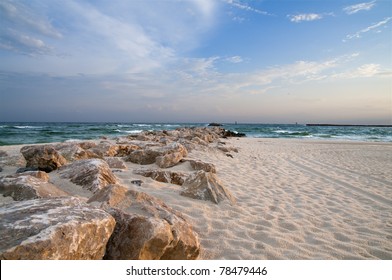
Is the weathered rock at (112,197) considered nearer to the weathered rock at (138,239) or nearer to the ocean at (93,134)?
the weathered rock at (138,239)

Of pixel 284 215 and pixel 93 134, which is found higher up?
pixel 284 215

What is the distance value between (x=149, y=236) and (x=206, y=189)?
2.17 m

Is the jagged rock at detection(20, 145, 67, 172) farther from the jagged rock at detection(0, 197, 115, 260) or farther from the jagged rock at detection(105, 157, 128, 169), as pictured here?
the jagged rock at detection(0, 197, 115, 260)

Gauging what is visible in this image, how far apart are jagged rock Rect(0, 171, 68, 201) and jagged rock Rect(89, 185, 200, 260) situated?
870 millimetres

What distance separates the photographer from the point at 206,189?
4.27 meters

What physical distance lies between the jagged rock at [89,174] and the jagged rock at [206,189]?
4.18ft

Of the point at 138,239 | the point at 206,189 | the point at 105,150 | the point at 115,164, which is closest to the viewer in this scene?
the point at 138,239

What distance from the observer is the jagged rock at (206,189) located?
4.21 metres

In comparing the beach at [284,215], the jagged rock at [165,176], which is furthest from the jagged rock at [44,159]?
the jagged rock at [165,176]

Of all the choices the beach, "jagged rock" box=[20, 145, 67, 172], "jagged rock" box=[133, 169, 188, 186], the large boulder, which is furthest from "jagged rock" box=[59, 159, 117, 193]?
the large boulder

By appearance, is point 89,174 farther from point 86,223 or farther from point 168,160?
point 168,160

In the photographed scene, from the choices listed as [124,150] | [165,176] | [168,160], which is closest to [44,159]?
[165,176]
